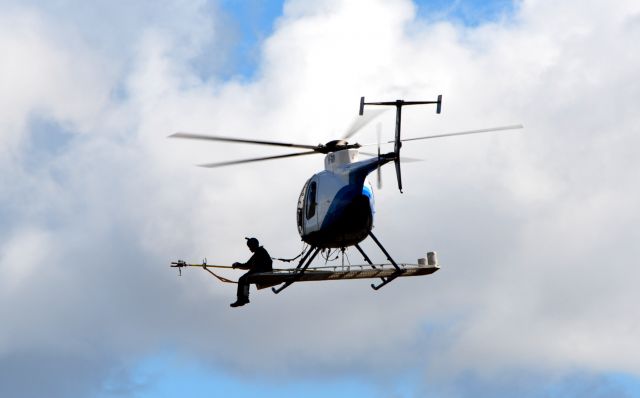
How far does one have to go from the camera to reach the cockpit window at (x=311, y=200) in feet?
146

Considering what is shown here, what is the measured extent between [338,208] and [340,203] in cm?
23

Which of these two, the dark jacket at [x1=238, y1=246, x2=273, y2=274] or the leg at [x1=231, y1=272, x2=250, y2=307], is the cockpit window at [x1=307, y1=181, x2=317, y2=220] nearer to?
the dark jacket at [x1=238, y1=246, x2=273, y2=274]

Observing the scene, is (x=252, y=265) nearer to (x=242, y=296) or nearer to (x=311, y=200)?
(x=242, y=296)

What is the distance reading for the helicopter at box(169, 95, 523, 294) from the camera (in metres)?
42.4

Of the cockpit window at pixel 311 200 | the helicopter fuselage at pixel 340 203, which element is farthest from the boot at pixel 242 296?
the cockpit window at pixel 311 200

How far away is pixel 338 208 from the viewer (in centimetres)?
4281

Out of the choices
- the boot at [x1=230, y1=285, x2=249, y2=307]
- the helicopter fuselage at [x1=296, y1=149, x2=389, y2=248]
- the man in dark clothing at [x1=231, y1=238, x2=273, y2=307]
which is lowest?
the boot at [x1=230, y1=285, x2=249, y2=307]

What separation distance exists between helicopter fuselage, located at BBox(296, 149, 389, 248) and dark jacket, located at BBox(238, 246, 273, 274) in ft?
6.42

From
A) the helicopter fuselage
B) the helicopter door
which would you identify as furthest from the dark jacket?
the helicopter door

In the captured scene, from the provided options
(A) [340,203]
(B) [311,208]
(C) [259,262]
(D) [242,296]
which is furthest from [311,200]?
(D) [242,296]

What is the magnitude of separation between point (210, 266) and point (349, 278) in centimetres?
619

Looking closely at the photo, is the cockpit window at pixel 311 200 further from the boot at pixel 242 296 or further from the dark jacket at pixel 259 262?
the boot at pixel 242 296

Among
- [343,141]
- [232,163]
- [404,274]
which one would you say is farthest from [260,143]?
[404,274]

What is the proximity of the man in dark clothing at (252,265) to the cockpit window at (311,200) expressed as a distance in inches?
99.9
